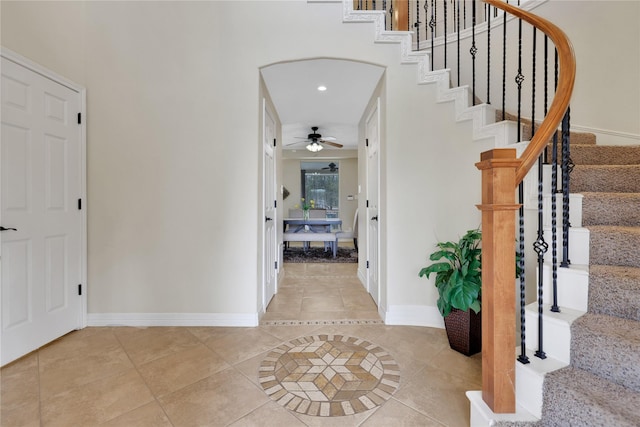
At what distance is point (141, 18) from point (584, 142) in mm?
4020

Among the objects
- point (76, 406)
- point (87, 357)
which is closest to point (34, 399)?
point (76, 406)

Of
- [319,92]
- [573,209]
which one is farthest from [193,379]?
[319,92]

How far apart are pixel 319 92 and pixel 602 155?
2708 mm

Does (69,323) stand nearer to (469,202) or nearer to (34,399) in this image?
(34,399)

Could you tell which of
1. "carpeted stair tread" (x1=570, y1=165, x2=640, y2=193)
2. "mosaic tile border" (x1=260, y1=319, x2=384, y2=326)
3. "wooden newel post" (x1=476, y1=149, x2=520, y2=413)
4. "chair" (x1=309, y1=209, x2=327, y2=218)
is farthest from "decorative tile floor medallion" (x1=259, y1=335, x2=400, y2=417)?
"chair" (x1=309, y1=209, x2=327, y2=218)

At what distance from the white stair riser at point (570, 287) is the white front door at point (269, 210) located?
2.20 metres

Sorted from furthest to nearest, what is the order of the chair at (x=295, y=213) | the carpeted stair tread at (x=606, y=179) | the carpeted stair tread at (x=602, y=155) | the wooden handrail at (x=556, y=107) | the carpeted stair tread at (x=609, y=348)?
1. the chair at (x=295, y=213)
2. the carpeted stair tread at (x=602, y=155)
3. the carpeted stair tread at (x=606, y=179)
4. the wooden handrail at (x=556, y=107)
5. the carpeted stair tread at (x=609, y=348)

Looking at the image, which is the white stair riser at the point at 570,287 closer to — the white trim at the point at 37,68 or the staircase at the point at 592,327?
the staircase at the point at 592,327

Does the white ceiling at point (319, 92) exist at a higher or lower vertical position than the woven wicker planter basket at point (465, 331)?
higher

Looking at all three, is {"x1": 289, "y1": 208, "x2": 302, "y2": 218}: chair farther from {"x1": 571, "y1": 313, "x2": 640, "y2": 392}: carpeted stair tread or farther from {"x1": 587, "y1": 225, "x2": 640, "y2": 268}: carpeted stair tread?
{"x1": 571, "y1": 313, "x2": 640, "y2": 392}: carpeted stair tread

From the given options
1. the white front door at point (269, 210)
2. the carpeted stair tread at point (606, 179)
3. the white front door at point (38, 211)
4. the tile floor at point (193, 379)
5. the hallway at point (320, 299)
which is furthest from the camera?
the white front door at point (269, 210)

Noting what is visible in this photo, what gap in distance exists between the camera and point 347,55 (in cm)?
248

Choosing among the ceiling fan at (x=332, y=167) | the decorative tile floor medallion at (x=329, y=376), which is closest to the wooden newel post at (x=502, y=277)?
the decorative tile floor medallion at (x=329, y=376)

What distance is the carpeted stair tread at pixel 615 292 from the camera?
119cm
